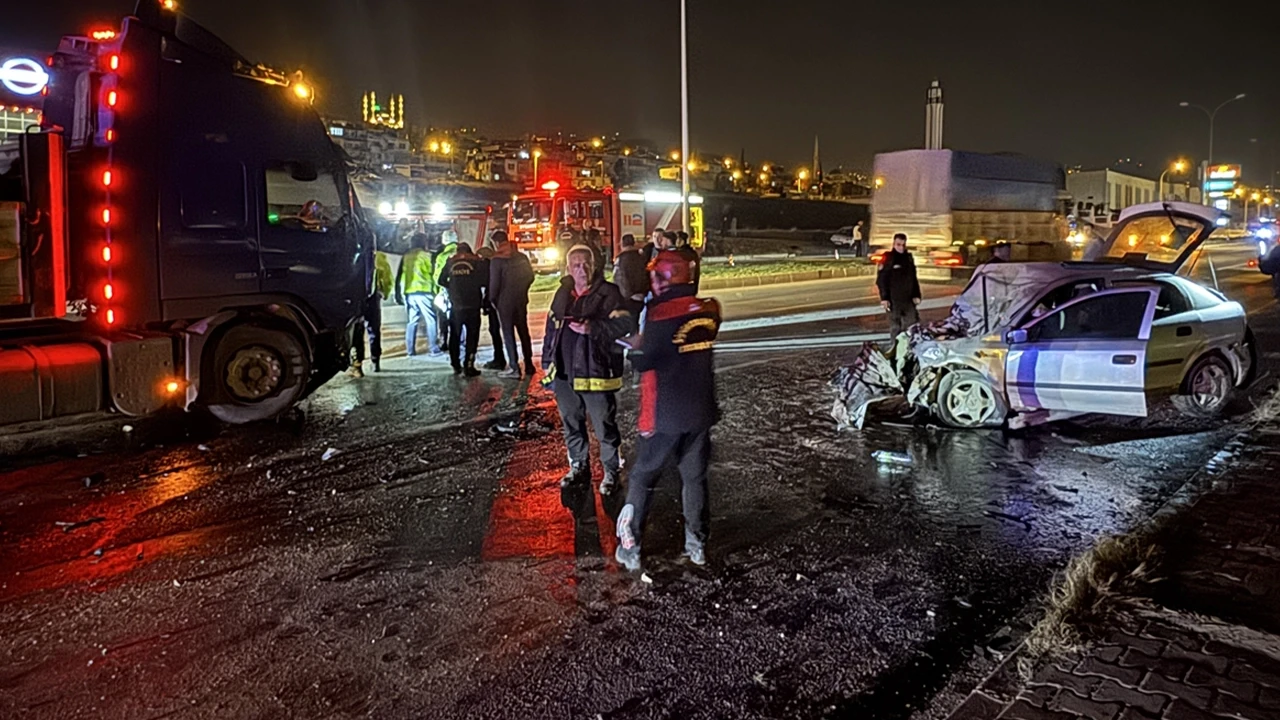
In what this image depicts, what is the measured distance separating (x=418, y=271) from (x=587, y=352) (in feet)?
21.2

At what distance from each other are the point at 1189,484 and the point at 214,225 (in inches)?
306

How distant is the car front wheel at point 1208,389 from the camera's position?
845cm

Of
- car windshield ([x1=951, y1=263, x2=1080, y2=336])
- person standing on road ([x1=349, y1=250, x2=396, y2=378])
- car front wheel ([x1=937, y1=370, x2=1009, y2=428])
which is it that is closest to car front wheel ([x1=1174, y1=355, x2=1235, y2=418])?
car windshield ([x1=951, y1=263, x2=1080, y2=336])

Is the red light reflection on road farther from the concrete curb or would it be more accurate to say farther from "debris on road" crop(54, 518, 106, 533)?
the concrete curb

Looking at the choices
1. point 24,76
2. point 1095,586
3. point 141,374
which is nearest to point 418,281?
point 141,374

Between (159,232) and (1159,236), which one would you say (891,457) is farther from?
(1159,236)

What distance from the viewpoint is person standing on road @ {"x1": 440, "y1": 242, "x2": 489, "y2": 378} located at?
11117 mm

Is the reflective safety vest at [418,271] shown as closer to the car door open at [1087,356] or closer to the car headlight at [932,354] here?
the car headlight at [932,354]

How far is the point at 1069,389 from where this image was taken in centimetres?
795

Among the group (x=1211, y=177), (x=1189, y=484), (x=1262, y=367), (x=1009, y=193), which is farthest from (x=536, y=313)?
(x=1211, y=177)

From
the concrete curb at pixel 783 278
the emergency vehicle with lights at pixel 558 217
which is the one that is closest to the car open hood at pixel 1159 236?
the concrete curb at pixel 783 278

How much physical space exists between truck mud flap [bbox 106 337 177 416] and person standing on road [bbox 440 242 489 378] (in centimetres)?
367

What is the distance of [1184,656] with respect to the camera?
394cm

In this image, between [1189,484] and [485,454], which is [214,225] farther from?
[1189,484]
